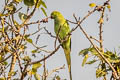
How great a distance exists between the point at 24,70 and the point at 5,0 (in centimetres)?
72

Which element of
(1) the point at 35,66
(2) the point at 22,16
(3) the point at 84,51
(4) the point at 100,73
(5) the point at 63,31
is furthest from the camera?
(5) the point at 63,31

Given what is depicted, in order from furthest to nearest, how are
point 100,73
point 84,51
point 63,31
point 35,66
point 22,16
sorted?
point 63,31 → point 22,16 → point 100,73 → point 84,51 → point 35,66

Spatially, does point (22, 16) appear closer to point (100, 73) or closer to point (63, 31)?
point (100, 73)

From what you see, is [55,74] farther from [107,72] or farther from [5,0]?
[5,0]

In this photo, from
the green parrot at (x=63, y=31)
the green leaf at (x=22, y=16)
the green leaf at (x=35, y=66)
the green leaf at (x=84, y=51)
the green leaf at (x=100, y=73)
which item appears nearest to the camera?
the green leaf at (x=35, y=66)

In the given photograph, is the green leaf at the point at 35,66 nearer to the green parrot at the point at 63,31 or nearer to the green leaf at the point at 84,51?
the green leaf at the point at 84,51

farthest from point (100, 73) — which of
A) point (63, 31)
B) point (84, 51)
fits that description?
point (63, 31)

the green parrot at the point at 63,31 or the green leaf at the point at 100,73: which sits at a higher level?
the green parrot at the point at 63,31

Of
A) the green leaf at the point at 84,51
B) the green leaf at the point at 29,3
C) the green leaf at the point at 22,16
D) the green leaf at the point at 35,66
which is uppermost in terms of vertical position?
the green leaf at the point at 29,3

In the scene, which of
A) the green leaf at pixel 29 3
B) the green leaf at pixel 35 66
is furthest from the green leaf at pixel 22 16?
the green leaf at pixel 35 66

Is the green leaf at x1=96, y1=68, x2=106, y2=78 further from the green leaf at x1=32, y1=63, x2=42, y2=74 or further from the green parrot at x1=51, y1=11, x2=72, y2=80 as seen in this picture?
the green parrot at x1=51, y1=11, x2=72, y2=80

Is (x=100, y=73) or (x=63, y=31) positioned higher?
(x=63, y=31)

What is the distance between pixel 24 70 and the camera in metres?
1.84

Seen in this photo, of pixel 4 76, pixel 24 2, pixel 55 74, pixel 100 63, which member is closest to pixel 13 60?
pixel 4 76
